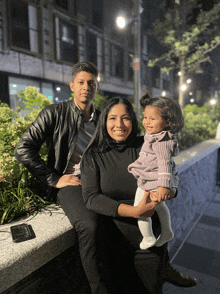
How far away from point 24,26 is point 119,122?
48.6 ft

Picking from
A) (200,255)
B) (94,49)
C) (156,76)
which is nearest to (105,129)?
(200,255)

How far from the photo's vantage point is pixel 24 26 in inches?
559

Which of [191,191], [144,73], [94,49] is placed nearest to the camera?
[191,191]

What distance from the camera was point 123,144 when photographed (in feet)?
7.05

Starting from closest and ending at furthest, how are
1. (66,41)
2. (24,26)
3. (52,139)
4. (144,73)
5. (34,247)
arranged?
(34,247) → (52,139) → (24,26) → (66,41) → (144,73)

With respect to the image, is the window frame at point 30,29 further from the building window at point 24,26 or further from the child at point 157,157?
the child at point 157,157

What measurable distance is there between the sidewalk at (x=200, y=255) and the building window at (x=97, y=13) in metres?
19.8

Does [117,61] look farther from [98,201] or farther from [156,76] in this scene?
[98,201]

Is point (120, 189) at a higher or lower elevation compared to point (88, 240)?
higher

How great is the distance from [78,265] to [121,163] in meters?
0.95

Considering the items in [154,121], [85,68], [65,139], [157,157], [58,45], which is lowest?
[157,157]

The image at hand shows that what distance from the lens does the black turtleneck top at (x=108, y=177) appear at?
6.61 ft

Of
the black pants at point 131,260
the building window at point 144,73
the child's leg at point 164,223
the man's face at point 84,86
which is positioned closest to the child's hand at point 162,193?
the child's leg at point 164,223

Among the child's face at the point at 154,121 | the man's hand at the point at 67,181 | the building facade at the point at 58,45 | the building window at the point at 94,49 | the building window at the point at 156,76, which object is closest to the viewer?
the child's face at the point at 154,121
